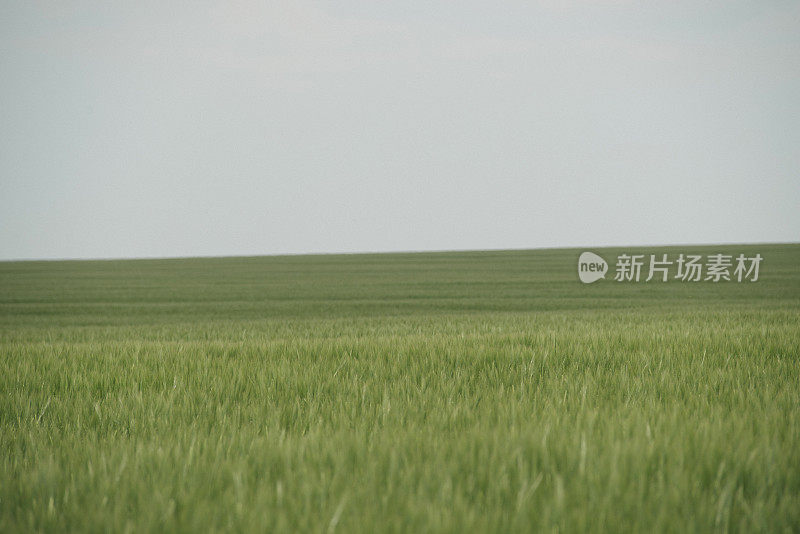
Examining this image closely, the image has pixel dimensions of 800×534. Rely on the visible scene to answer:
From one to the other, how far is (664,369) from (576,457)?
265 cm

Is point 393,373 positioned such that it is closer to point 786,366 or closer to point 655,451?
point 655,451

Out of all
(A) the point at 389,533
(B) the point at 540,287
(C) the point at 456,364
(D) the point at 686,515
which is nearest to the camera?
(A) the point at 389,533

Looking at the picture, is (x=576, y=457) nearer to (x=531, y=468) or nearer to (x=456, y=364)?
(x=531, y=468)

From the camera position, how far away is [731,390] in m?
3.90

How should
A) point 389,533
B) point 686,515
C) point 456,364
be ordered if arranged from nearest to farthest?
1. point 389,533
2. point 686,515
3. point 456,364

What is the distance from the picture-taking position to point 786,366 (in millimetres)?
4531

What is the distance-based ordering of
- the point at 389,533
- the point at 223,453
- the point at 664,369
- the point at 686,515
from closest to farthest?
the point at 389,533 < the point at 686,515 < the point at 223,453 < the point at 664,369

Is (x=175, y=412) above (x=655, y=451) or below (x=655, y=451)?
below

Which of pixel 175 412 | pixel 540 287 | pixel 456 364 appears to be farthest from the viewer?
pixel 540 287

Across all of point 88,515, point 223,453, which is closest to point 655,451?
point 223,453

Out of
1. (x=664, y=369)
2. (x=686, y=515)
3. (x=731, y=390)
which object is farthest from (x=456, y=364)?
(x=686, y=515)

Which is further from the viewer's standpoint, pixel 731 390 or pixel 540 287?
pixel 540 287

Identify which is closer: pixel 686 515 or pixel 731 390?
pixel 686 515

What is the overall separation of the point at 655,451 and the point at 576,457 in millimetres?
344
